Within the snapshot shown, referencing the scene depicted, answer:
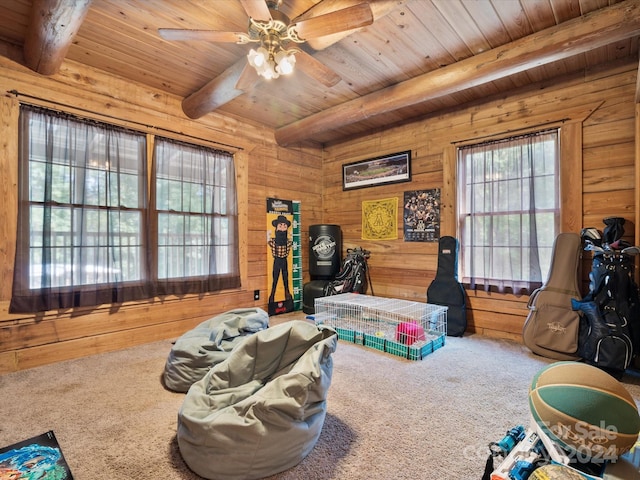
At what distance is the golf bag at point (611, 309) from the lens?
2402mm

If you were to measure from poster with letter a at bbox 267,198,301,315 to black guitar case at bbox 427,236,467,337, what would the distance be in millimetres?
1934

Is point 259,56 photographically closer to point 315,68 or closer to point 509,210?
point 315,68

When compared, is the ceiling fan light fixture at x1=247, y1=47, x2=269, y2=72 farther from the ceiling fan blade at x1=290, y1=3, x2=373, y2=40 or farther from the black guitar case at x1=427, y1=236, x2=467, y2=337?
the black guitar case at x1=427, y1=236, x2=467, y2=337

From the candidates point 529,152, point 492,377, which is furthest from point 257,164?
point 492,377

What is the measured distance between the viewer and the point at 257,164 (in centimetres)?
434

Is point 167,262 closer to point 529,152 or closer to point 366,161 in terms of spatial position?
point 366,161

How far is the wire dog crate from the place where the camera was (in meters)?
2.93

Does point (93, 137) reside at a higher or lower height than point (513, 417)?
higher

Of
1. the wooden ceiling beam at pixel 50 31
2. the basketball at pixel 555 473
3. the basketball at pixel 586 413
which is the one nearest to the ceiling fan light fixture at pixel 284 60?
the wooden ceiling beam at pixel 50 31

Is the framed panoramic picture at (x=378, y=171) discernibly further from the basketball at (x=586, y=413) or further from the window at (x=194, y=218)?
the basketball at (x=586, y=413)

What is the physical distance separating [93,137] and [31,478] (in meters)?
2.70

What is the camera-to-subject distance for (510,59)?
2555 mm

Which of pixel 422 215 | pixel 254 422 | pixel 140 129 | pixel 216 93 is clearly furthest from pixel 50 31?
pixel 422 215

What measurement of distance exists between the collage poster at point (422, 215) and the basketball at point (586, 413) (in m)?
2.80
